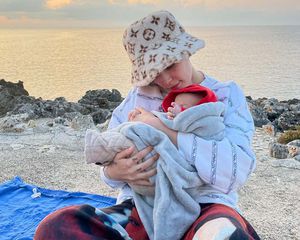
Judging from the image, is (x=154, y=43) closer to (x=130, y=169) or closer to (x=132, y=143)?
(x=132, y=143)

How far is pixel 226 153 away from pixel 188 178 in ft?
0.63

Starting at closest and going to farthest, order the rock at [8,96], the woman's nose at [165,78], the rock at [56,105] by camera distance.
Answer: the woman's nose at [165,78], the rock at [56,105], the rock at [8,96]

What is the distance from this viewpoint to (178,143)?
2.03m

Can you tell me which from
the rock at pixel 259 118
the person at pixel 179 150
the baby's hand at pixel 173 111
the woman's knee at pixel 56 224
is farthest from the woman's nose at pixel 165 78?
the rock at pixel 259 118

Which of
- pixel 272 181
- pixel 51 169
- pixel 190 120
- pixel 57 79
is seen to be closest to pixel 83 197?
pixel 51 169

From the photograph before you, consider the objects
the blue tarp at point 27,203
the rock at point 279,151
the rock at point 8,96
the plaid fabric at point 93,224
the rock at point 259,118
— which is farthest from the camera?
the rock at point 8,96

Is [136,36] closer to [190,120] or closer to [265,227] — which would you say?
[190,120]

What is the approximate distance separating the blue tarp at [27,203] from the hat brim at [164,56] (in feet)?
5.02

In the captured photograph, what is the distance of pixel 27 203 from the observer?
3709 mm

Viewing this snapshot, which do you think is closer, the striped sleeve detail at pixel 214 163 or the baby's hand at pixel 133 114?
the striped sleeve detail at pixel 214 163

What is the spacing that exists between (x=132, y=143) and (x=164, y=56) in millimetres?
401

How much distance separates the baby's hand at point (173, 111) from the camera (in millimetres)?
2068

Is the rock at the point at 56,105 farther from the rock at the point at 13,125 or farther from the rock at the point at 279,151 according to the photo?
the rock at the point at 279,151

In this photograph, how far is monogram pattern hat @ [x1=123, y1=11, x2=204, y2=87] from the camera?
→ 214 cm
